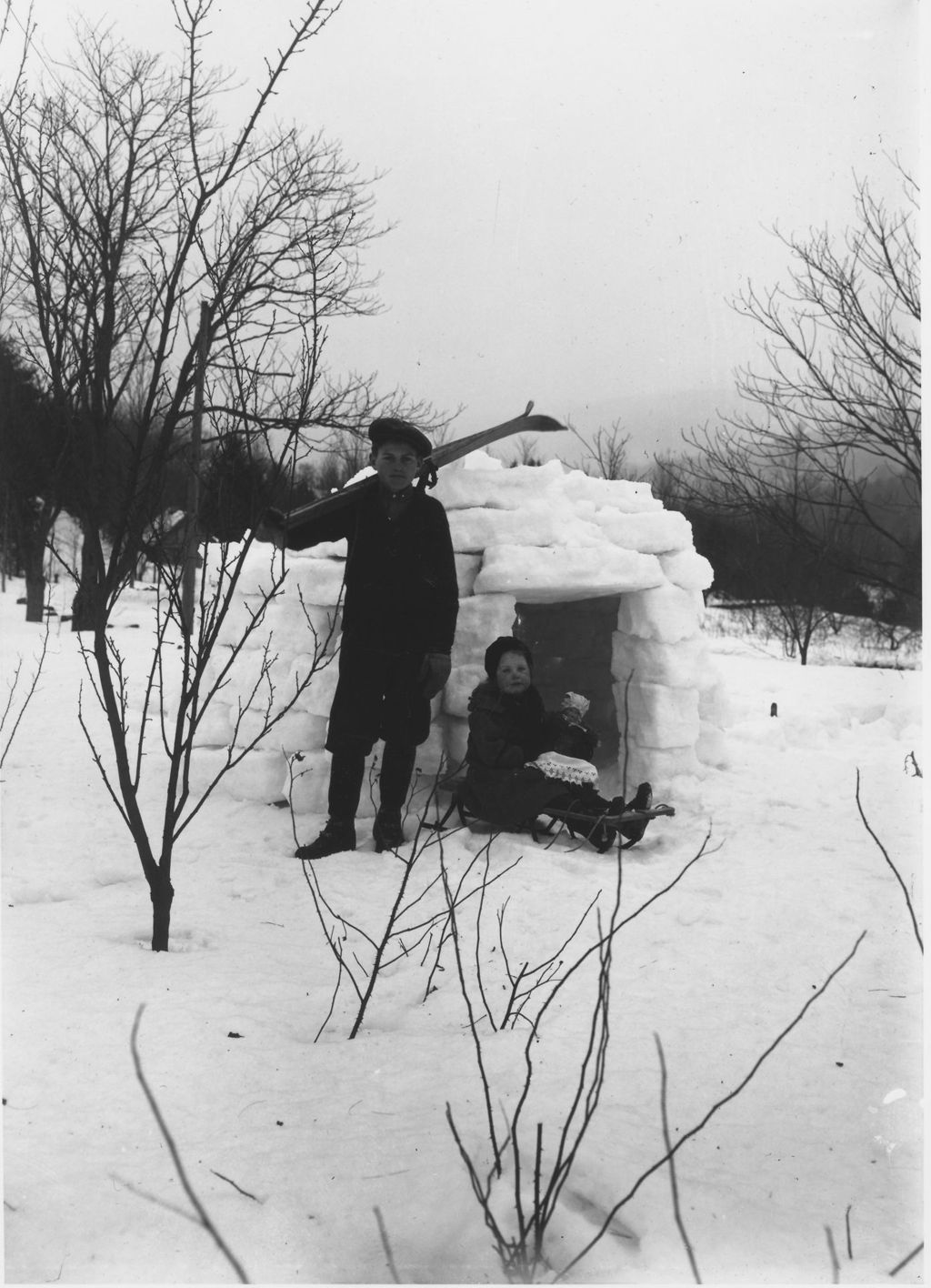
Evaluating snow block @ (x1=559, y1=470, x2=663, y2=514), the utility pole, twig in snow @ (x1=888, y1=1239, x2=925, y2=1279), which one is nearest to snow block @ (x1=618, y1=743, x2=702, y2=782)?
snow block @ (x1=559, y1=470, x2=663, y2=514)

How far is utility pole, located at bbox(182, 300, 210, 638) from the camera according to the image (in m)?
2.37

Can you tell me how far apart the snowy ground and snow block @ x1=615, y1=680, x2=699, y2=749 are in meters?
0.81

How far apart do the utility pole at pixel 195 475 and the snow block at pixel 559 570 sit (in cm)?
171

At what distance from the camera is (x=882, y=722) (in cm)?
724

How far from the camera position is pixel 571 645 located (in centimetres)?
596

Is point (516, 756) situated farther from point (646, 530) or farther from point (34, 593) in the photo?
point (34, 593)

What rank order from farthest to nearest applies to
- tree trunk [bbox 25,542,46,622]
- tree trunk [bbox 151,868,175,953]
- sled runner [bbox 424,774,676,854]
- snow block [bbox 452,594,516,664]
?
tree trunk [bbox 25,542,46,622] < snow block [bbox 452,594,516,664] < sled runner [bbox 424,774,676,854] < tree trunk [bbox 151,868,175,953]

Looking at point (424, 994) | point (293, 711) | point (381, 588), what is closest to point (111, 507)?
point (381, 588)

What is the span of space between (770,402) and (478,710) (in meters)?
4.30

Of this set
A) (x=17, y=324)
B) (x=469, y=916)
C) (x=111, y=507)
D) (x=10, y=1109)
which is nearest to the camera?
(x=10, y=1109)

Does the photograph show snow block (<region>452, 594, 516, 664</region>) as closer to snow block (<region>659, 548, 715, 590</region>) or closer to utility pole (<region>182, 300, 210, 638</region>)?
snow block (<region>659, 548, 715, 590</region>)

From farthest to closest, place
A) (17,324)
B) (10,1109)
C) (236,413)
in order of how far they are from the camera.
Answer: (17,324) < (236,413) < (10,1109)

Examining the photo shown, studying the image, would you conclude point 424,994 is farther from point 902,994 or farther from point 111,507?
point 111,507

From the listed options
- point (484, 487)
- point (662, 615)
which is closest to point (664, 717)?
point (662, 615)
